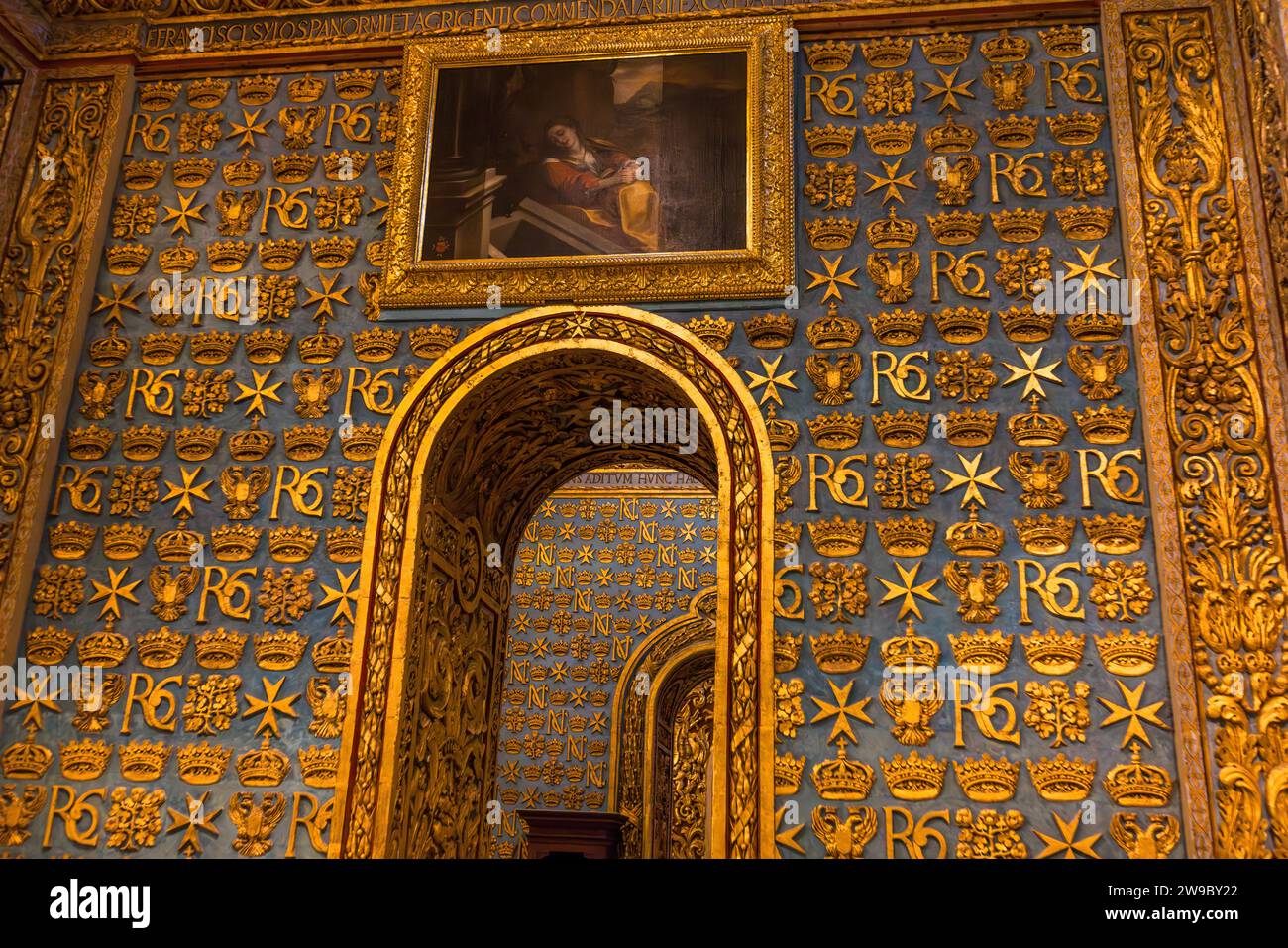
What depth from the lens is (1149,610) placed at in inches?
253

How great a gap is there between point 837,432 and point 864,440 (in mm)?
175

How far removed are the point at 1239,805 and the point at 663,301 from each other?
4491 mm

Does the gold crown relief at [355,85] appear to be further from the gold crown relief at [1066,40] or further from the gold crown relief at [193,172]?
the gold crown relief at [1066,40]

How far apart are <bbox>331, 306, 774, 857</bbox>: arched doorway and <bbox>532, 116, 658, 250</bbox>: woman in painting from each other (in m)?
0.67

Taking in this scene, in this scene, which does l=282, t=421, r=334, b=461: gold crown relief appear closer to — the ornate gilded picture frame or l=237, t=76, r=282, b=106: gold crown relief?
the ornate gilded picture frame

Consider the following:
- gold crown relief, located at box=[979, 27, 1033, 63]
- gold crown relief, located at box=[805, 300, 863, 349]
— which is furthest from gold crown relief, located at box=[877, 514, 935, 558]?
gold crown relief, located at box=[979, 27, 1033, 63]

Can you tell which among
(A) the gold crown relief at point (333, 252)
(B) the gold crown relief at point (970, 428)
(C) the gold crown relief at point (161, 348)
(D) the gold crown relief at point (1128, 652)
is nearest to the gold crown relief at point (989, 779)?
(D) the gold crown relief at point (1128, 652)

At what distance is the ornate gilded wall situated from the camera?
6.29 metres

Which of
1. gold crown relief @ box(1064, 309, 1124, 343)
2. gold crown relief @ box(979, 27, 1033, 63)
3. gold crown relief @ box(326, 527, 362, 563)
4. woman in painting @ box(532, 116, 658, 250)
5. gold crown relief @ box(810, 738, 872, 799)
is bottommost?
gold crown relief @ box(810, 738, 872, 799)

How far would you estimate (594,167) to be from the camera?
7.93 metres

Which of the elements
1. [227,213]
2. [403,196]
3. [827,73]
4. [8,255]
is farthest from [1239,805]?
[8,255]

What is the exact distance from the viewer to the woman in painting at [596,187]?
25.3 feet

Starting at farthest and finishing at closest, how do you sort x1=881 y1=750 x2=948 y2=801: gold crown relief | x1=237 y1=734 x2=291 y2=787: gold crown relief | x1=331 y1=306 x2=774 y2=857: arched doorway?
x1=237 y1=734 x2=291 y2=787: gold crown relief
x1=331 y1=306 x2=774 y2=857: arched doorway
x1=881 y1=750 x2=948 y2=801: gold crown relief
